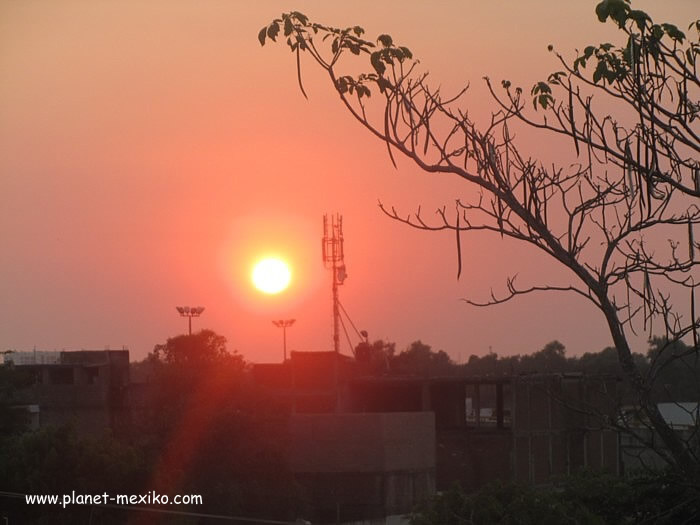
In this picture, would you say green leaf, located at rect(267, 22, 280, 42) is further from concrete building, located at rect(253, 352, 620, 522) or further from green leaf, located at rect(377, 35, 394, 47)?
concrete building, located at rect(253, 352, 620, 522)

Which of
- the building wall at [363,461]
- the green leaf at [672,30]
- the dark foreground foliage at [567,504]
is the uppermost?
the green leaf at [672,30]

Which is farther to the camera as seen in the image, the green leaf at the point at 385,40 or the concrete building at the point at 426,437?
the concrete building at the point at 426,437

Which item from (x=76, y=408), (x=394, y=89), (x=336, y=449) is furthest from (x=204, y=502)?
(x=394, y=89)

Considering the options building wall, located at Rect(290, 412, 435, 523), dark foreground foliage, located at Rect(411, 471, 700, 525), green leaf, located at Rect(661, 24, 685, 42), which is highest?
green leaf, located at Rect(661, 24, 685, 42)

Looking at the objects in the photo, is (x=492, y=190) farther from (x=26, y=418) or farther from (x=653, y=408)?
(x=26, y=418)

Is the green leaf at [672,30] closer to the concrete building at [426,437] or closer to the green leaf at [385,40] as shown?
the green leaf at [385,40]

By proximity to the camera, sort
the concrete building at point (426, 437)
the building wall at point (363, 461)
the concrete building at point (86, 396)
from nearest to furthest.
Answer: the building wall at point (363, 461) < the concrete building at point (426, 437) < the concrete building at point (86, 396)

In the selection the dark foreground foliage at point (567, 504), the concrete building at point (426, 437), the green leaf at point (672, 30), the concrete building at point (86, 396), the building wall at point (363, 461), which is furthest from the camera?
the concrete building at point (86, 396)

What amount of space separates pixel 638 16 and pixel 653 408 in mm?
2386

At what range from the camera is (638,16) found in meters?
5.76

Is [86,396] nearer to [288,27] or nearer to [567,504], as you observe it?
[567,504]

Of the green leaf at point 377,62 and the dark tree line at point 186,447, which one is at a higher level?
the green leaf at point 377,62

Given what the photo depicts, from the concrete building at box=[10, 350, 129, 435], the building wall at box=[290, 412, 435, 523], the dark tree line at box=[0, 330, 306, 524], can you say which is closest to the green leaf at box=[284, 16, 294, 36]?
the dark tree line at box=[0, 330, 306, 524]

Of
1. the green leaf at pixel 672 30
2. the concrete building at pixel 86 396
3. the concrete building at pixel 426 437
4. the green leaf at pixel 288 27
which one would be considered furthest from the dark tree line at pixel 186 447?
the green leaf at pixel 672 30
